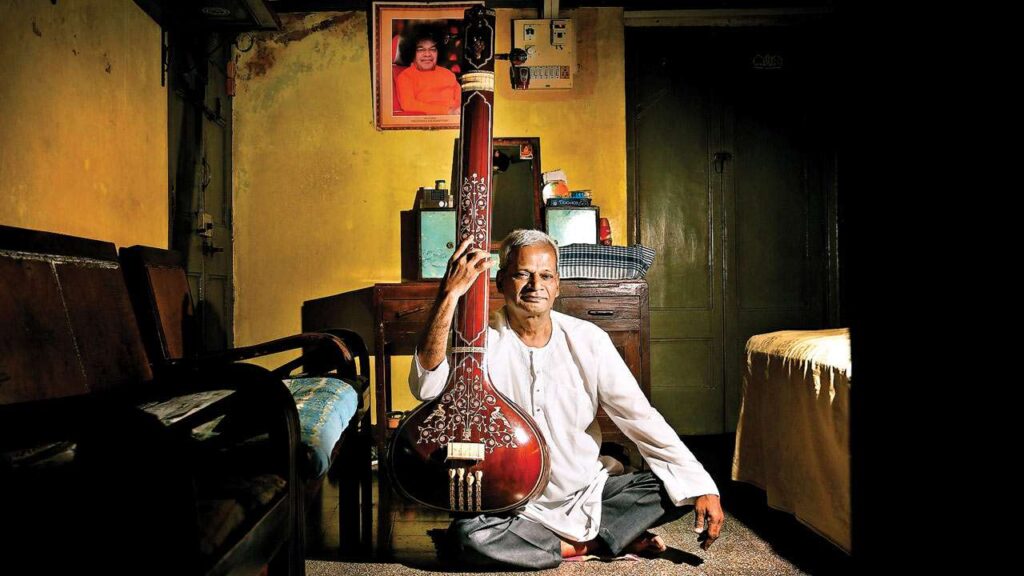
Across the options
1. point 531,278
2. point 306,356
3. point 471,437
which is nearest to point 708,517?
point 471,437

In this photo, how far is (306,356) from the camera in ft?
6.62

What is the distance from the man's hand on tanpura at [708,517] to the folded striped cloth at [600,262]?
5.02 ft

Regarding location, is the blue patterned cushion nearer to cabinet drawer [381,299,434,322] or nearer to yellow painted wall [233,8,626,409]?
cabinet drawer [381,299,434,322]

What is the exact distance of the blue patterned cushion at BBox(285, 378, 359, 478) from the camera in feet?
3.79

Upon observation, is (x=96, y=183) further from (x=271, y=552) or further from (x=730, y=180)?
(x=730, y=180)

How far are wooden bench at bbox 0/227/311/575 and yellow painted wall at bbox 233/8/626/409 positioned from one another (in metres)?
2.27

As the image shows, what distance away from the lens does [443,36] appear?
12.4 feet

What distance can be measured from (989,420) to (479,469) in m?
1.54

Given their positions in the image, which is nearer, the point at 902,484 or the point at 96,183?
the point at 902,484

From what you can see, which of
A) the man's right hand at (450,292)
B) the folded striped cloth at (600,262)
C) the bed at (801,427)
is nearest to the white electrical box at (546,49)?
the folded striped cloth at (600,262)

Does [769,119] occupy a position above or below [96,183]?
above

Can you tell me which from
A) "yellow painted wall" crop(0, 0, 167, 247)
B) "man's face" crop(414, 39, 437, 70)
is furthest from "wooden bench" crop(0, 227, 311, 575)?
"man's face" crop(414, 39, 437, 70)

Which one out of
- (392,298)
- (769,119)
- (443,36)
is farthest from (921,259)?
(769,119)

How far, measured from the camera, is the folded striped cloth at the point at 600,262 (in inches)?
125
